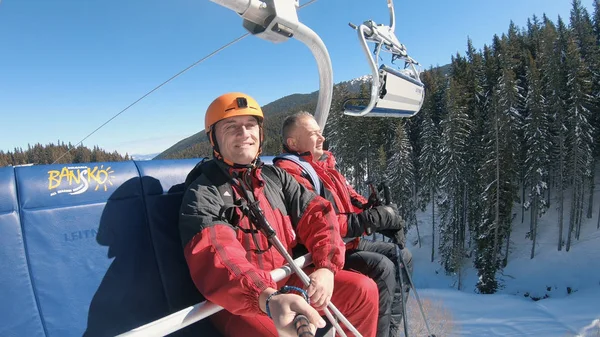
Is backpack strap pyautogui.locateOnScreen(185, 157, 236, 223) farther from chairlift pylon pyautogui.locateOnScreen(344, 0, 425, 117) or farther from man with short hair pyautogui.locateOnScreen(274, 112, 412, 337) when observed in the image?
chairlift pylon pyautogui.locateOnScreen(344, 0, 425, 117)

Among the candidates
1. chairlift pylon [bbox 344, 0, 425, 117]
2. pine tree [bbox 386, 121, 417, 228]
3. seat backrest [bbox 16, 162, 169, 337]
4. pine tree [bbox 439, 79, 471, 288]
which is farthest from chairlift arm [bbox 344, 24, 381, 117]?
pine tree [bbox 386, 121, 417, 228]

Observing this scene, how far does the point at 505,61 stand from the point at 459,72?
5.45 meters

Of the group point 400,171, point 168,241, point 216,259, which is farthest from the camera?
point 400,171

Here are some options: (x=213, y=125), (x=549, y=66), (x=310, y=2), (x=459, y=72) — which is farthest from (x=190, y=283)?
(x=459, y=72)

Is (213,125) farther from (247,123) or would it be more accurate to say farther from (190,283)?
(190,283)

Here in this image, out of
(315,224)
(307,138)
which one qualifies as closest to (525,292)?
(307,138)

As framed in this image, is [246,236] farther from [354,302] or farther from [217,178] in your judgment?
[354,302]

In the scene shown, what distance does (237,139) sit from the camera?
7.93 ft

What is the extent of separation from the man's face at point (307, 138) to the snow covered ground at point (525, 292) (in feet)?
43.6

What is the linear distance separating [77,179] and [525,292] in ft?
107

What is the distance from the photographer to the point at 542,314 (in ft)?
57.2

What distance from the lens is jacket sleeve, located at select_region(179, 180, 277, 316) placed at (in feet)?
5.44

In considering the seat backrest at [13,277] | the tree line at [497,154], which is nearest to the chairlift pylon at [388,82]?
the seat backrest at [13,277]

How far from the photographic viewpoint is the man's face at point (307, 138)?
3479 mm
